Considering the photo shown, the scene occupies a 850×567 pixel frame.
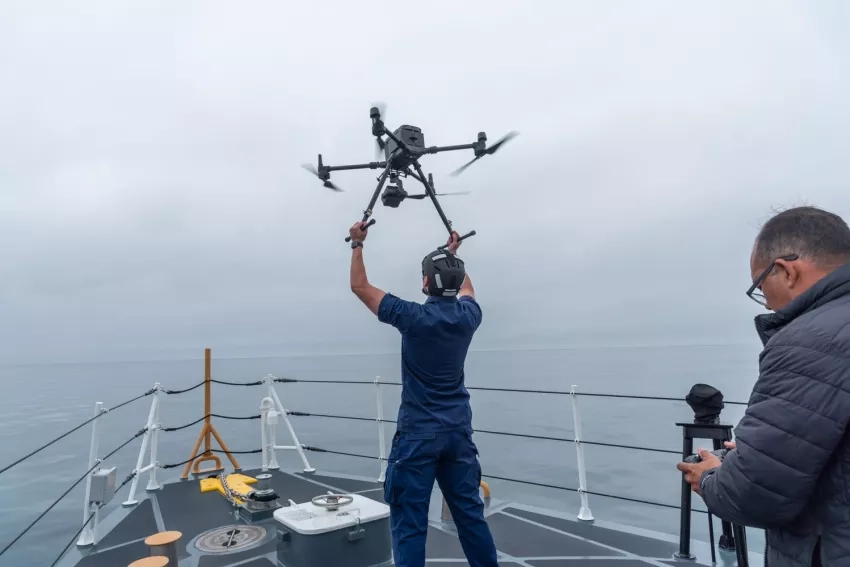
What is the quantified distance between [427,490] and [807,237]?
1931mm

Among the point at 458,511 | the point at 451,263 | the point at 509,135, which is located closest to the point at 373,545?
the point at 458,511

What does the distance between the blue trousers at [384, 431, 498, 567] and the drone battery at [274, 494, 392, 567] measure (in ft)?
Answer: 2.72

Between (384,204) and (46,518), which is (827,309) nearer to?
(384,204)

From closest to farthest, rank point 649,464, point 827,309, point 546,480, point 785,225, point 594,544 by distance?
point 827,309 < point 785,225 < point 594,544 < point 546,480 < point 649,464

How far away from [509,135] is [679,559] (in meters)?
3.13

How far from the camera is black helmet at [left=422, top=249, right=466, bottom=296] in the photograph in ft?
8.69

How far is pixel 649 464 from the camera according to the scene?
50.4 feet

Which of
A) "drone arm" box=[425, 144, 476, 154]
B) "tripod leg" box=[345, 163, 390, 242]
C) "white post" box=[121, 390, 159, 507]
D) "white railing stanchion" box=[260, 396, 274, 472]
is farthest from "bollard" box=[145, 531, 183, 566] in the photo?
"drone arm" box=[425, 144, 476, 154]

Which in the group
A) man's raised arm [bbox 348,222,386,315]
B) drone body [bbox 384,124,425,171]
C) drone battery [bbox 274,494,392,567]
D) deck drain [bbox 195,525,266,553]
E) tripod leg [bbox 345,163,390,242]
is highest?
drone body [bbox 384,124,425,171]

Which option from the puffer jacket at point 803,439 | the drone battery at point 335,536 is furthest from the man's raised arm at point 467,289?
the puffer jacket at point 803,439

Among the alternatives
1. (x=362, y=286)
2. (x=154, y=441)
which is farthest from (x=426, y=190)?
(x=154, y=441)

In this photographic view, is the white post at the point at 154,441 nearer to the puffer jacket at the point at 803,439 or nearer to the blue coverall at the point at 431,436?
the blue coverall at the point at 431,436

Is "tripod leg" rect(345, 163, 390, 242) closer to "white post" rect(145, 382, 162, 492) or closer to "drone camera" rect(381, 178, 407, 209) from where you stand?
"drone camera" rect(381, 178, 407, 209)

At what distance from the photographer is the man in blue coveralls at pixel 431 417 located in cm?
243
